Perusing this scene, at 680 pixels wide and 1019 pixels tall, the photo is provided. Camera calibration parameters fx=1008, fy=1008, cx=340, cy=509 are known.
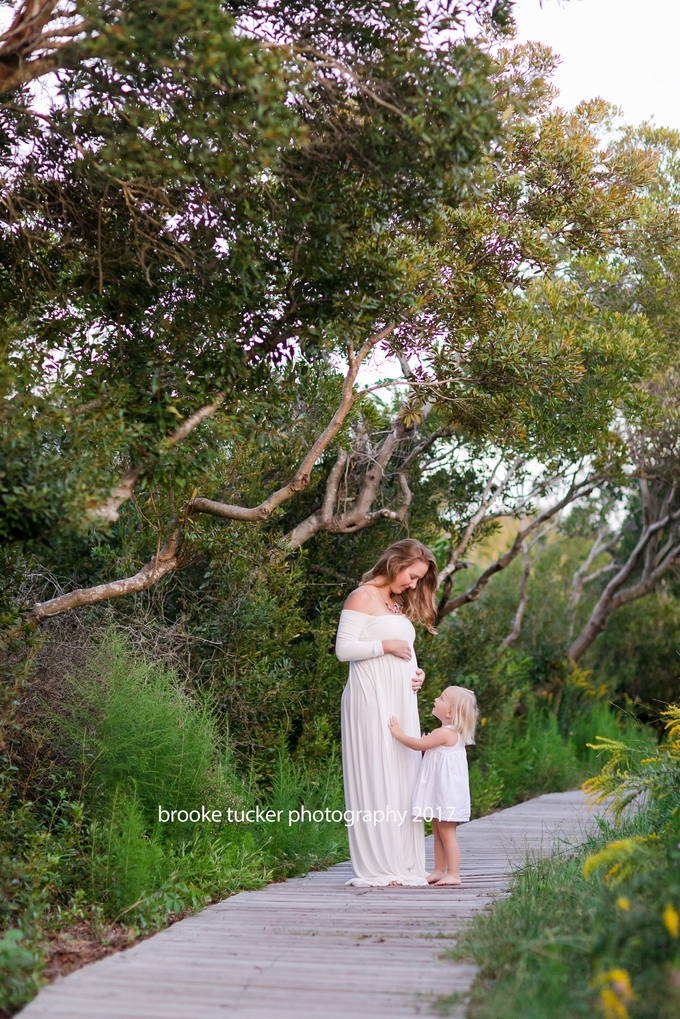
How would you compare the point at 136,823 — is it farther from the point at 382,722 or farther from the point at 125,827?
the point at 382,722

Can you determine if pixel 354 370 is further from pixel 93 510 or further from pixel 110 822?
pixel 110 822

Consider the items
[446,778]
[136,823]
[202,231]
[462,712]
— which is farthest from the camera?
[462,712]

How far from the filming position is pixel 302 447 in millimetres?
8984


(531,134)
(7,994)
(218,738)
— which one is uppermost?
(531,134)

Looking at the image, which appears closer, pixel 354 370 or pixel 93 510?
pixel 93 510

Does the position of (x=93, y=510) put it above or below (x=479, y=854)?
above

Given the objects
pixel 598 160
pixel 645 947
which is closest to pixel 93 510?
pixel 645 947

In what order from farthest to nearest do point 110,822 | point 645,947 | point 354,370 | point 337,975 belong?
point 354,370, point 110,822, point 337,975, point 645,947

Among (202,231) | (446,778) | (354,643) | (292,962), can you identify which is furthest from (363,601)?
(292,962)

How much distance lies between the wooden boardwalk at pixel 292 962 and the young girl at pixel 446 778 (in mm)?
240

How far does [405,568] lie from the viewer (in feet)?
20.5

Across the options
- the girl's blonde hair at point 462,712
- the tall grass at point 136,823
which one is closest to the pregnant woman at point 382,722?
the girl's blonde hair at point 462,712

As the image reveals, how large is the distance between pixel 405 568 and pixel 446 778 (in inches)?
50.2

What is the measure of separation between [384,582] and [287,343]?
5.51 feet
